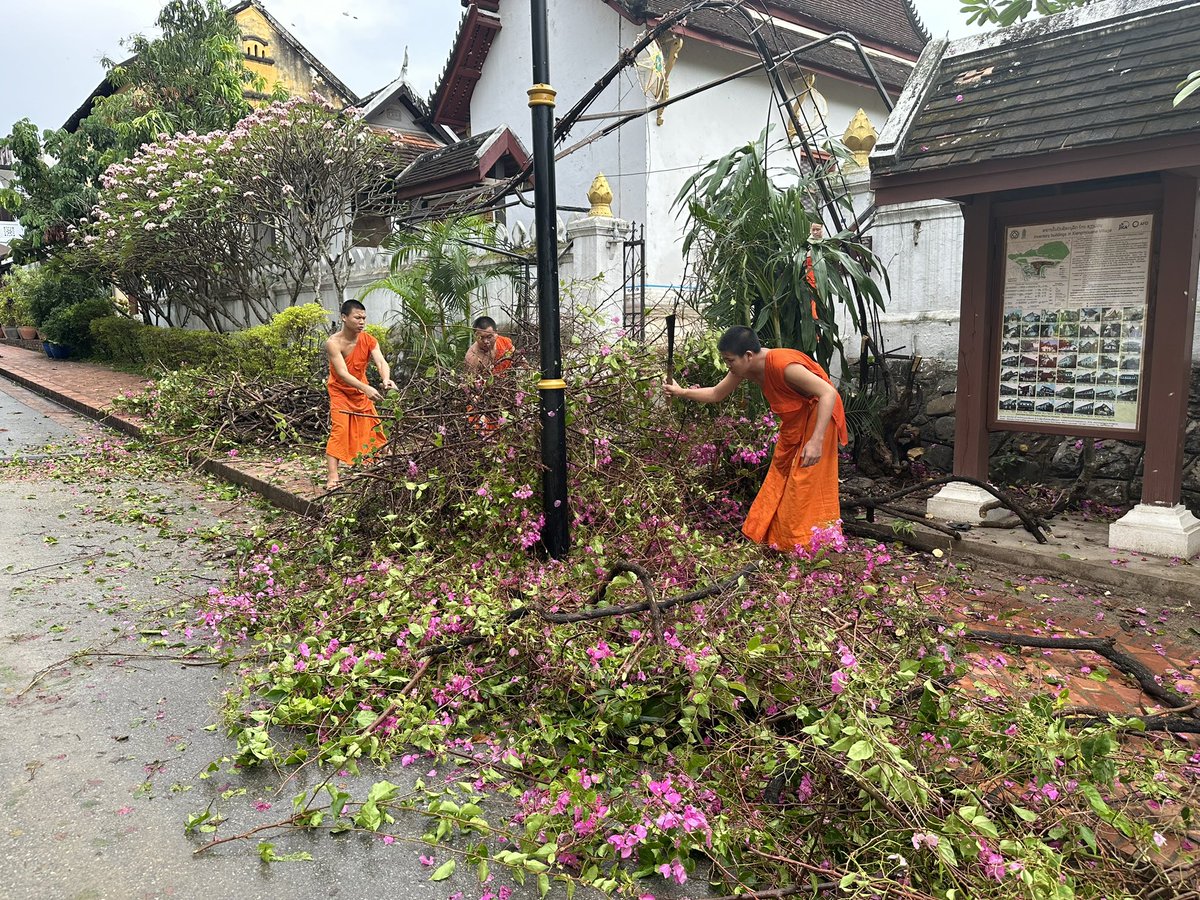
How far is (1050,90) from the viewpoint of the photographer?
18.6 feet

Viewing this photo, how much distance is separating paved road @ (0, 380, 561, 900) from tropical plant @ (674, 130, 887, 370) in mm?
4212

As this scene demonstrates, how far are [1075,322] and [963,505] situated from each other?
1462 millimetres

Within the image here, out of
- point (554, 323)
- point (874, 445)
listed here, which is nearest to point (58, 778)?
point (554, 323)

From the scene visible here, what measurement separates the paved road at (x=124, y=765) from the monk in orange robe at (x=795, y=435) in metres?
2.90

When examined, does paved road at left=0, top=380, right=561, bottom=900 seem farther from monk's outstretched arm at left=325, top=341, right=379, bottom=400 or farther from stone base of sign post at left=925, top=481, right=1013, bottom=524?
stone base of sign post at left=925, top=481, right=1013, bottom=524

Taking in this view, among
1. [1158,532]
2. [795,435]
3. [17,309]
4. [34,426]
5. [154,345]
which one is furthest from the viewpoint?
[17,309]

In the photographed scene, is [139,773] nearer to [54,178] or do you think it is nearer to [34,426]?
[34,426]

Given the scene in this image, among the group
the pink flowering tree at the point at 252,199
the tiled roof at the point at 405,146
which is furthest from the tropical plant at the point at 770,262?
the tiled roof at the point at 405,146

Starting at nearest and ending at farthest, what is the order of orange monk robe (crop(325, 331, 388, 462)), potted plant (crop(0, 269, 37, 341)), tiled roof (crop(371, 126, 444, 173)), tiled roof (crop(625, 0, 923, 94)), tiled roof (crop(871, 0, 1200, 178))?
tiled roof (crop(871, 0, 1200, 178)), orange monk robe (crop(325, 331, 388, 462)), tiled roof (crop(625, 0, 923, 94)), tiled roof (crop(371, 126, 444, 173)), potted plant (crop(0, 269, 37, 341))

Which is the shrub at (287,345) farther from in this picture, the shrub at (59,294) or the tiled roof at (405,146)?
the shrub at (59,294)

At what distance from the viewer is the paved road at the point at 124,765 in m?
2.51

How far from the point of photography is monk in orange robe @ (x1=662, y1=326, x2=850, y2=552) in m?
5.00

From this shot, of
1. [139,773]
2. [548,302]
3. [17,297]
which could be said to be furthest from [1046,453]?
[17,297]

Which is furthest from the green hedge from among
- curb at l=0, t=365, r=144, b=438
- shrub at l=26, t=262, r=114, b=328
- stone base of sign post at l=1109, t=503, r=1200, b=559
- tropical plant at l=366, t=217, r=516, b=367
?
stone base of sign post at l=1109, t=503, r=1200, b=559
